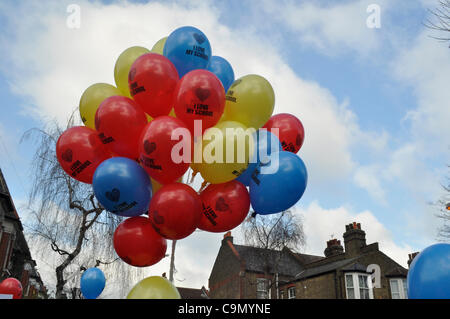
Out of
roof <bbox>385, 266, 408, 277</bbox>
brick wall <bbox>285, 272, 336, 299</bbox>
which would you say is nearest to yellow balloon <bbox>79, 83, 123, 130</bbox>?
brick wall <bbox>285, 272, 336, 299</bbox>

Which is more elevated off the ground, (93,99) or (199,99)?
(93,99)

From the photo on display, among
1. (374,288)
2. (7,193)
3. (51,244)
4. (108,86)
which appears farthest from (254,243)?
(108,86)

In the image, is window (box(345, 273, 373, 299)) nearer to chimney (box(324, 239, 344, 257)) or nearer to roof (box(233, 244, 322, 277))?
chimney (box(324, 239, 344, 257))

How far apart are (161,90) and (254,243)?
1926cm

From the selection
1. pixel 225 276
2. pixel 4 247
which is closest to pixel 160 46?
pixel 4 247

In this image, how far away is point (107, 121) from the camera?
12.1 feet

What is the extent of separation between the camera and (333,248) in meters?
28.9

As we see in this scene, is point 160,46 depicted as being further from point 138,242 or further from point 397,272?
point 397,272

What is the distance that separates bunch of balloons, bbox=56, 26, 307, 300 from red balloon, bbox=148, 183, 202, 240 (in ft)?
0.03

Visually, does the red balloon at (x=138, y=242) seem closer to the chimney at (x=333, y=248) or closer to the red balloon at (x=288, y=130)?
the red balloon at (x=288, y=130)

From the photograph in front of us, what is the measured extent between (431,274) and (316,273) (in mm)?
23588
